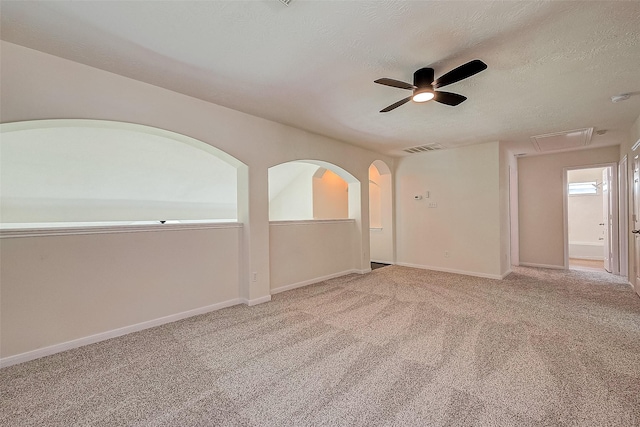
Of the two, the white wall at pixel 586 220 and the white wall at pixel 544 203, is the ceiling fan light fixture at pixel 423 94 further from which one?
the white wall at pixel 586 220

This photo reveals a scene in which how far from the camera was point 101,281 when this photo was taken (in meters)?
2.63

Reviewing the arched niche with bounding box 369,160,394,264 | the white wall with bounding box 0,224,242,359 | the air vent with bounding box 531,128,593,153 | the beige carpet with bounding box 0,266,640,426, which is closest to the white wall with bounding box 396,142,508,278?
the arched niche with bounding box 369,160,394,264

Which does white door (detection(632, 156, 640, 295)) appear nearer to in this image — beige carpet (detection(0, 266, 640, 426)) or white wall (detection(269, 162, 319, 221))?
beige carpet (detection(0, 266, 640, 426))

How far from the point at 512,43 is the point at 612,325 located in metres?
3.10

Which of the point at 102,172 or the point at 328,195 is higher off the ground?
the point at 102,172

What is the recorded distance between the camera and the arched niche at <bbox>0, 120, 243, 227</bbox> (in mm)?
3404

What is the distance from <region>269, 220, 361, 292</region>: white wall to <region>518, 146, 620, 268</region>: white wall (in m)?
4.17

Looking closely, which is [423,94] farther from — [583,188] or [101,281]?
[583,188]

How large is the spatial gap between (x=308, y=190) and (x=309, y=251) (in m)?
2.90

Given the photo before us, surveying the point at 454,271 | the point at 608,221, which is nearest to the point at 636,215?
the point at 608,221

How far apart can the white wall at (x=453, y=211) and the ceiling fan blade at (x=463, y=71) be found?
350cm

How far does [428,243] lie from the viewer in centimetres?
577

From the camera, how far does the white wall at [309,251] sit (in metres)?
4.19

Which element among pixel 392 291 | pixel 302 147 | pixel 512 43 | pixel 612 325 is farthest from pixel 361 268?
pixel 512 43
